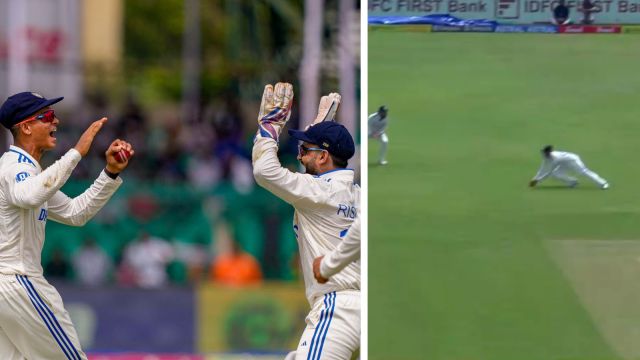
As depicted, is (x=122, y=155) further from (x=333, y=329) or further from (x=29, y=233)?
(x=333, y=329)

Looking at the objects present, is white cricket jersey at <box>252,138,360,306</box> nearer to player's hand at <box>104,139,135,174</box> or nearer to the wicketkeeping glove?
the wicketkeeping glove

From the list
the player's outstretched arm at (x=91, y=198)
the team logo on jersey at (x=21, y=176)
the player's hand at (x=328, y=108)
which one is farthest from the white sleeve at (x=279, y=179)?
the team logo on jersey at (x=21, y=176)

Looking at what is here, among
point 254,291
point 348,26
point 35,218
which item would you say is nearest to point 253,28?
point 348,26

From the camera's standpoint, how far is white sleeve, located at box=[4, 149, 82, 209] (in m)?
6.79

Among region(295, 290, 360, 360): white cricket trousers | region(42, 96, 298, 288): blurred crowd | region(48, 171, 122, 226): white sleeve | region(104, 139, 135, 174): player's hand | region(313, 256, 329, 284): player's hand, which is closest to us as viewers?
region(313, 256, 329, 284): player's hand

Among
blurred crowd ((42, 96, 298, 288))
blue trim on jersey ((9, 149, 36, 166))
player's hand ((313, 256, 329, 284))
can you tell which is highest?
blue trim on jersey ((9, 149, 36, 166))

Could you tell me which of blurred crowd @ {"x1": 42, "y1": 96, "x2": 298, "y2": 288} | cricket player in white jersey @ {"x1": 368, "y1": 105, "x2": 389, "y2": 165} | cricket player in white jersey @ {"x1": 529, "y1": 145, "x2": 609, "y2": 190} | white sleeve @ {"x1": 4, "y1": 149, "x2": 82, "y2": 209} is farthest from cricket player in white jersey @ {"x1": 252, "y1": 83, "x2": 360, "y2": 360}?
blurred crowd @ {"x1": 42, "y1": 96, "x2": 298, "y2": 288}

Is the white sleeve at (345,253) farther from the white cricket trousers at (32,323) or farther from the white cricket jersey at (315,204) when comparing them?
the white cricket trousers at (32,323)

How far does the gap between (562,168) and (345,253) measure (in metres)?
1.05

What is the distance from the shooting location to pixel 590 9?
6172 millimetres

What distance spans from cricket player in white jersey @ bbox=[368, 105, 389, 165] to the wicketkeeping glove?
33.9 inches

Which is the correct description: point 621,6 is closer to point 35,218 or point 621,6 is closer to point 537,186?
point 537,186

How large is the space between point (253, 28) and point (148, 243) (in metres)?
5.76

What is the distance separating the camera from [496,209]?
614 cm
